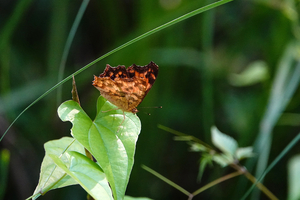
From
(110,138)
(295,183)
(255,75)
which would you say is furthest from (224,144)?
(255,75)

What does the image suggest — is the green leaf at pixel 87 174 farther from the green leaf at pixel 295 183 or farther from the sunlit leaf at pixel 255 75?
the sunlit leaf at pixel 255 75

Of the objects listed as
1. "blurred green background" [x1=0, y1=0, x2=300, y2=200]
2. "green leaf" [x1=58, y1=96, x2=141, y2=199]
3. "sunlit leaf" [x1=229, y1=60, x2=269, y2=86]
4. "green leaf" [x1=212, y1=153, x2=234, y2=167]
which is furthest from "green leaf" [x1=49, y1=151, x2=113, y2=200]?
"sunlit leaf" [x1=229, y1=60, x2=269, y2=86]

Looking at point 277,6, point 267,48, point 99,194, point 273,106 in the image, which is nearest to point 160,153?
point 273,106

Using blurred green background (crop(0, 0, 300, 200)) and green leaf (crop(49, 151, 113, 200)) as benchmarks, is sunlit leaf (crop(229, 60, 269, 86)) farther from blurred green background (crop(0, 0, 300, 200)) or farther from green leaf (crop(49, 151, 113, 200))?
green leaf (crop(49, 151, 113, 200))

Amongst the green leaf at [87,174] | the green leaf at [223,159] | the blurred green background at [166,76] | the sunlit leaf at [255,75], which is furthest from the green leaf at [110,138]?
the sunlit leaf at [255,75]

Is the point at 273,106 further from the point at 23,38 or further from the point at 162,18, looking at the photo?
the point at 23,38

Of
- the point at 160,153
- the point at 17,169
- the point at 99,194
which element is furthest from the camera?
the point at 160,153
